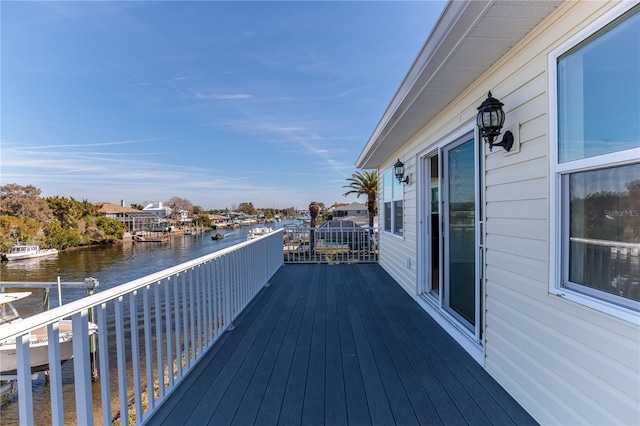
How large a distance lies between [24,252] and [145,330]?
3321 centimetres

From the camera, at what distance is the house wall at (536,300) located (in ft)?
4.29

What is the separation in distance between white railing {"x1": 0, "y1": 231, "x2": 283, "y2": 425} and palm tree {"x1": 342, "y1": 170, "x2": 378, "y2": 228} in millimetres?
12537

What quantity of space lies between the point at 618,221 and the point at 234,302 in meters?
3.29

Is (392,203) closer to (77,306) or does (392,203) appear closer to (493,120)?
(493,120)

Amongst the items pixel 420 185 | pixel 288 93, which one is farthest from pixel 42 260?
pixel 420 185

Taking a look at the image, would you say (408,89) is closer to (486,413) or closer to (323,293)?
(486,413)

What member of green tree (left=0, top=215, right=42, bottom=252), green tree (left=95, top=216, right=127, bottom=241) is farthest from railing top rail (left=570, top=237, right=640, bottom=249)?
green tree (left=95, top=216, right=127, bottom=241)

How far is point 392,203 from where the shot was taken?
5785mm

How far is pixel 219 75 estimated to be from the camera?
40.9 feet

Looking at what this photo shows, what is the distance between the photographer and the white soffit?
5.21 feet

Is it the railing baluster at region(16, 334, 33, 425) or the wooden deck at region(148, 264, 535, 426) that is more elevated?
the railing baluster at region(16, 334, 33, 425)

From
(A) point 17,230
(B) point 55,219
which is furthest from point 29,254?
(B) point 55,219

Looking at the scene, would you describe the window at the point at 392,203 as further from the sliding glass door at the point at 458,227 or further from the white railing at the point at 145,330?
the white railing at the point at 145,330

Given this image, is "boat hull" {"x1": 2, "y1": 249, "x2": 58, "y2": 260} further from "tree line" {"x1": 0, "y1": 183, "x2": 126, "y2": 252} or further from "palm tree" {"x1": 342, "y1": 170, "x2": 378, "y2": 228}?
"palm tree" {"x1": 342, "y1": 170, "x2": 378, "y2": 228}
